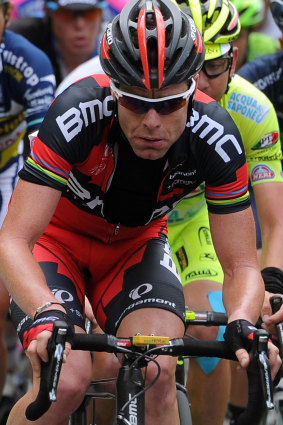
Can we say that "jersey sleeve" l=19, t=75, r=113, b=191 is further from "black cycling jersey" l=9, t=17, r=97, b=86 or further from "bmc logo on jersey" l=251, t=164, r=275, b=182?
"black cycling jersey" l=9, t=17, r=97, b=86

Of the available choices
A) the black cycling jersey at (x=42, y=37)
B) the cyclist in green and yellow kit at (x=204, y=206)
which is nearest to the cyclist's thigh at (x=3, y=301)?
the cyclist in green and yellow kit at (x=204, y=206)

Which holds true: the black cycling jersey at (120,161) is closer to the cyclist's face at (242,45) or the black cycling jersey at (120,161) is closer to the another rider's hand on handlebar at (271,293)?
the another rider's hand on handlebar at (271,293)

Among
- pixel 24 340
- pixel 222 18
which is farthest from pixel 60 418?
pixel 222 18

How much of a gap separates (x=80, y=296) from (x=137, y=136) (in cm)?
91

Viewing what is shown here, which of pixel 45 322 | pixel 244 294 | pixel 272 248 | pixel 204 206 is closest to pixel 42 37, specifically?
pixel 204 206

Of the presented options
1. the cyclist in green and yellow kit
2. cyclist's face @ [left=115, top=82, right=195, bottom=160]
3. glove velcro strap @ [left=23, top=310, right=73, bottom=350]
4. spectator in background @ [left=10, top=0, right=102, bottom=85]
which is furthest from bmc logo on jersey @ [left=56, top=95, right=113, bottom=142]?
spectator in background @ [left=10, top=0, right=102, bottom=85]

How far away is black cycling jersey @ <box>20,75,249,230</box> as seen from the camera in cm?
477

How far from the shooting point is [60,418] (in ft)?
15.3

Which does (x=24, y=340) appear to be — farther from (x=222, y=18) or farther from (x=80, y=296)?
(x=222, y=18)

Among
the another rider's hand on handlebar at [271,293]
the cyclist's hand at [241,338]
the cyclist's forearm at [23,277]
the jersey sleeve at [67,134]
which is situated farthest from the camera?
the another rider's hand on handlebar at [271,293]

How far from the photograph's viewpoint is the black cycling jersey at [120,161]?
188 inches

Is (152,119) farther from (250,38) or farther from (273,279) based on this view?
(250,38)

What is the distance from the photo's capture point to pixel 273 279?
5555mm

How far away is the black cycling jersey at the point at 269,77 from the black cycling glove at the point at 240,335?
3.79 m
